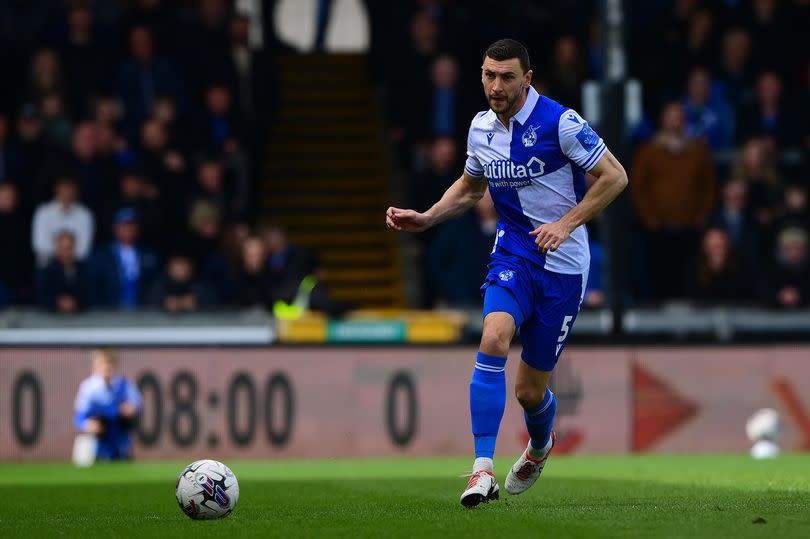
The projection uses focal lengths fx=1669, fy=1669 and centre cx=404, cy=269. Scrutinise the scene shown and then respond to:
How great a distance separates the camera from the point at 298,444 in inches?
640

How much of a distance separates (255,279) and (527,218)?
853 centimetres

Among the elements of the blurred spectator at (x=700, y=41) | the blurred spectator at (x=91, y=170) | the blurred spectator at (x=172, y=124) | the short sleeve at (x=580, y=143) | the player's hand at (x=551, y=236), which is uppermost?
the blurred spectator at (x=700, y=41)

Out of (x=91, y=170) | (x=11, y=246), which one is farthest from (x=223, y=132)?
(x=11, y=246)

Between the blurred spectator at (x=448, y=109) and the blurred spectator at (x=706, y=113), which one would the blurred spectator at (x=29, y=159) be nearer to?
the blurred spectator at (x=448, y=109)

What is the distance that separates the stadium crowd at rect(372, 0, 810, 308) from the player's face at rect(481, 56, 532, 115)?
7.55m

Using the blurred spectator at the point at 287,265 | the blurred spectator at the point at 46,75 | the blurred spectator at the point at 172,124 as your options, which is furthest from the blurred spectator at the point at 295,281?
the blurred spectator at the point at 46,75

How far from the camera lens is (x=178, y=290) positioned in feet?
55.5

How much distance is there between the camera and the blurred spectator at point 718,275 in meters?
17.4

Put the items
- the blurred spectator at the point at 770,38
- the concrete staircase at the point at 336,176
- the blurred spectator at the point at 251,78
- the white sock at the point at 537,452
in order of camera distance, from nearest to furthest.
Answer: the white sock at the point at 537,452
the blurred spectator at the point at 251,78
the concrete staircase at the point at 336,176
the blurred spectator at the point at 770,38

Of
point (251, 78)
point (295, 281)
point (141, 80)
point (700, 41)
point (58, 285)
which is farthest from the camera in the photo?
point (700, 41)

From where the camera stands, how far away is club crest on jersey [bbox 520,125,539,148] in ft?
29.4

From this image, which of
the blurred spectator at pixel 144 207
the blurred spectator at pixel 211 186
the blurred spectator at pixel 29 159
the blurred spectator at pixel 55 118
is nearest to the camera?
the blurred spectator at pixel 144 207

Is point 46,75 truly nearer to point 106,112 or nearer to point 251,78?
point 106,112

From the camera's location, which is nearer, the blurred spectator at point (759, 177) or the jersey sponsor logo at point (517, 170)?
the jersey sponsor logo at point (517, 170)
